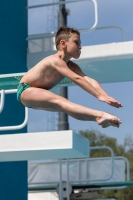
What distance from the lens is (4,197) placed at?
10062mm

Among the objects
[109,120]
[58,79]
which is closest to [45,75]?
[58,79]

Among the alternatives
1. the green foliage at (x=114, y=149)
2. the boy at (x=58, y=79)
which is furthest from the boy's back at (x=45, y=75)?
the green foliage at (x=114, y=149)

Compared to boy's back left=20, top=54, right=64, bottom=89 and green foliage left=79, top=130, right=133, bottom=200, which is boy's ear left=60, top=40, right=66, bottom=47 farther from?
green foliage left=79, top=130, right=133, bottom=200

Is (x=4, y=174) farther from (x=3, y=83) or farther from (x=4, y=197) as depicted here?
(x=3, y=83)

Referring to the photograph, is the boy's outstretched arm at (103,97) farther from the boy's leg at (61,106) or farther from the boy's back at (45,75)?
the boy's back at (45,75)

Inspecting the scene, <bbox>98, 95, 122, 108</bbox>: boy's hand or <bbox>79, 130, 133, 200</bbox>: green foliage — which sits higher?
<bbox>98, 95, 122, 108</bbox>: boy's hand

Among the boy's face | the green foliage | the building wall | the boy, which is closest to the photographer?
the boy

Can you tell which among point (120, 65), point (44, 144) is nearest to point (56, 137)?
point (44, 144)

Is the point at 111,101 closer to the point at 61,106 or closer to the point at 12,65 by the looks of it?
the point at 61,106

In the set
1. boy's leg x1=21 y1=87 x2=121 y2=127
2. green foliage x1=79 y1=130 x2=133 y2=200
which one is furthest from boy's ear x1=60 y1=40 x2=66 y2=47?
green foliage x1=79 y1=130 x2=133 y2=200

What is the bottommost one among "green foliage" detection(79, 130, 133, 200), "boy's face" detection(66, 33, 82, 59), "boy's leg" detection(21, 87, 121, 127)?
"green foliage" detection(79, 130, 133, 200)

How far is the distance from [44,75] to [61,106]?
1.50ft

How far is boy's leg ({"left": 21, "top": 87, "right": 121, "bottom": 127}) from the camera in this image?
221 inches

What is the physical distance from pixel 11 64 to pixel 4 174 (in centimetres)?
212
